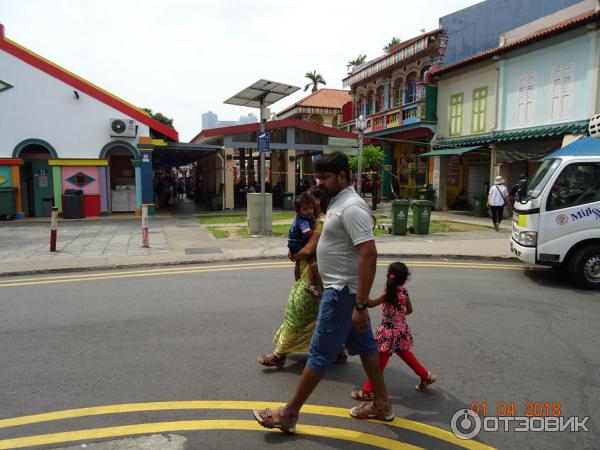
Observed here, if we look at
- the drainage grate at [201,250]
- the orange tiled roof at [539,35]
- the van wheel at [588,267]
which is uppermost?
the orange tiled roof at [539,35]

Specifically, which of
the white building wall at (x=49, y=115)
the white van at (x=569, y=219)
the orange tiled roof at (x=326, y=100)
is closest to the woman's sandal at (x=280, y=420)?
the white van at (x=569, y=219)

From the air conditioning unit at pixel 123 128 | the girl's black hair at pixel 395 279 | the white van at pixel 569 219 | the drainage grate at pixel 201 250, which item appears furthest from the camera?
the air conditioning unit at pixel 123 128

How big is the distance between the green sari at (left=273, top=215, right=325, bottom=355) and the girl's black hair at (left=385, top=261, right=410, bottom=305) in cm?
66

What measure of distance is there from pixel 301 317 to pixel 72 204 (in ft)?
54.9

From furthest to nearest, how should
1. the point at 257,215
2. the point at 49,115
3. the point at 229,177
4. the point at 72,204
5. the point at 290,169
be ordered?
1. the point at 290,169
2. the point at 229,177
3. the point at 49,115
4. the point at 72,204
5. the point at 257,215

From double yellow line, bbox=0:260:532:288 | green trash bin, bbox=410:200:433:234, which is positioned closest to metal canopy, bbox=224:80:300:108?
green trash bin, bbox=410:200:433:234

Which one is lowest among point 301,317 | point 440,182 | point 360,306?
point 301,317

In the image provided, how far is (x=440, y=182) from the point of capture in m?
21.5

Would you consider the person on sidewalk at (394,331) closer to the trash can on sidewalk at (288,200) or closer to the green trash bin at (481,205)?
the green trash bin at (481,205)

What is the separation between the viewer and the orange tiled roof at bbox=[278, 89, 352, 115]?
41.6 m

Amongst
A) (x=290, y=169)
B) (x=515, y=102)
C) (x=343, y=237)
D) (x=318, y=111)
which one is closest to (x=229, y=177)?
(x=290, y=169)

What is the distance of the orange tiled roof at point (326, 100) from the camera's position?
1636 inches

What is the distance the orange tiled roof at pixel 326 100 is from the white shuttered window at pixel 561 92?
26413 millimetres
